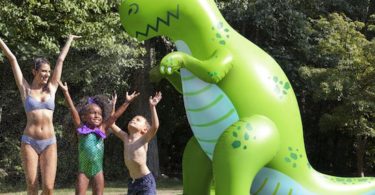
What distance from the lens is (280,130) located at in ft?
14.6

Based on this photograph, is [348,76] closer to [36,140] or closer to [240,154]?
[36,140]

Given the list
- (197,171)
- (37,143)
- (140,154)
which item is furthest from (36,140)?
(197,171)

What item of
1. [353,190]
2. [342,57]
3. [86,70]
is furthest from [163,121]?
[353,190]

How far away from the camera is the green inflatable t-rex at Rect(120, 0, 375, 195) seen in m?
4.26

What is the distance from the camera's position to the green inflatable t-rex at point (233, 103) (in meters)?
4.26

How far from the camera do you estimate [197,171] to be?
16.0 feet

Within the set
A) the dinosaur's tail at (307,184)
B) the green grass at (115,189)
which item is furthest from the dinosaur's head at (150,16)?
the green grass at (115,189)

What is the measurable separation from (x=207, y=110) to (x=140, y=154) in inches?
58.8

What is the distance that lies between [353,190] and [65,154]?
1192cm

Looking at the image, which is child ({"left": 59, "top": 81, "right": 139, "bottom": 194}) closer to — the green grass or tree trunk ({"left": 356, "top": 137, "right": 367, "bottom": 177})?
the green grass

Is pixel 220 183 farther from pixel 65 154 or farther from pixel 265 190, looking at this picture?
pixel 65 154

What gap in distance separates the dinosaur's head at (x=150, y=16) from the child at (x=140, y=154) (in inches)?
40.1

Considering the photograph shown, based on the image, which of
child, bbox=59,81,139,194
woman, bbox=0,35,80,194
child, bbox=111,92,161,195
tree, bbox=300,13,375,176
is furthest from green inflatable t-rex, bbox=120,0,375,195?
tree, bbox=300,13,375,176

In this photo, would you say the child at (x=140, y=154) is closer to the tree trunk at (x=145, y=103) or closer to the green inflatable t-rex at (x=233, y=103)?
the green inflatable t-rex at (x=233, y=103)
